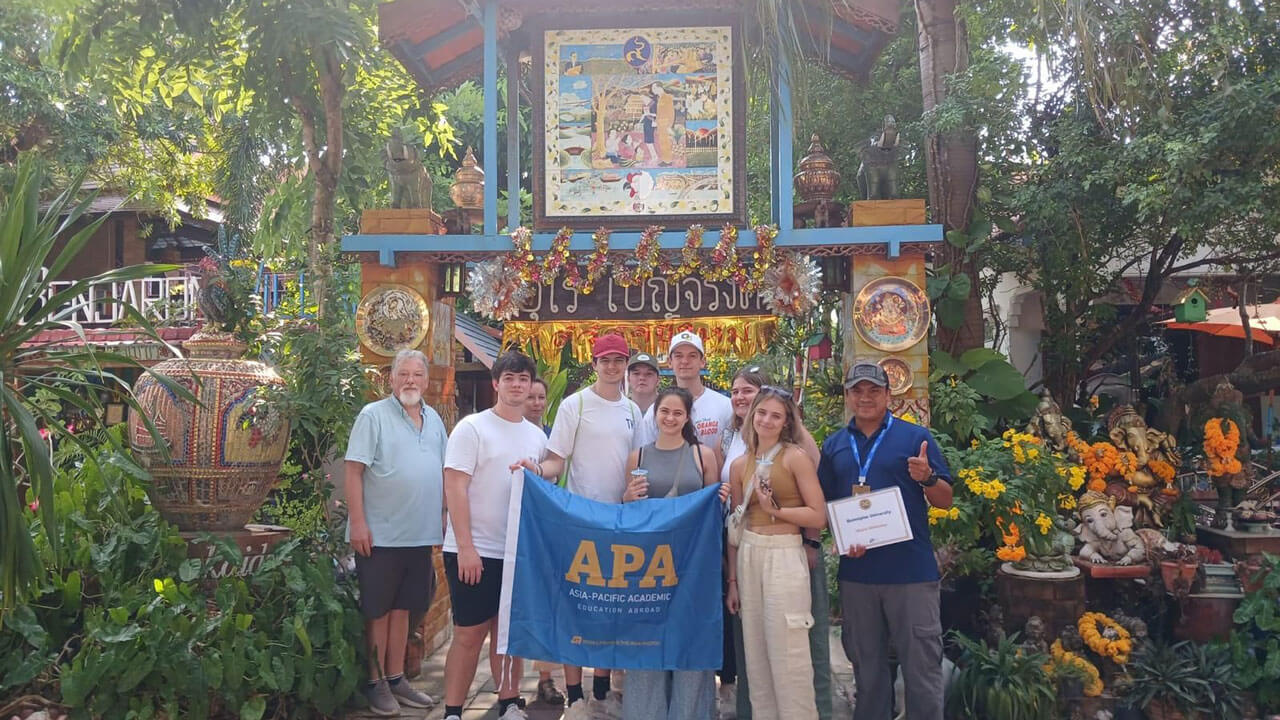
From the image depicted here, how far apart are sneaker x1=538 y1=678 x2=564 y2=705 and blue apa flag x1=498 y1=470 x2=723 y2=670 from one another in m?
0.83

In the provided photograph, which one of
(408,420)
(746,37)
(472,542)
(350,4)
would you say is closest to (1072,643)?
(472,542)

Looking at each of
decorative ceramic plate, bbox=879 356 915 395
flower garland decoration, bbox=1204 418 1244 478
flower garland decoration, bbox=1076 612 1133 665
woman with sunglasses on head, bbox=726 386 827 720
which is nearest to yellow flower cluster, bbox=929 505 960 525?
flower garland decoration, bbox=1076 612 1133 665

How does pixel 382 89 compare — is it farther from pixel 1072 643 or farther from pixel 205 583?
pixel 1072 643

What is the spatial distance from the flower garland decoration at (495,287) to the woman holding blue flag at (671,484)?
2376 millimetres

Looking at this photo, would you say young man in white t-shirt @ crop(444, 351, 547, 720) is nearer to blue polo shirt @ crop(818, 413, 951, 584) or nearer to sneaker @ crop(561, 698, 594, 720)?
sneaker @ crop(561, 698, 594, 720)

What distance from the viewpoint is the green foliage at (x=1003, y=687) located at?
4562 mm

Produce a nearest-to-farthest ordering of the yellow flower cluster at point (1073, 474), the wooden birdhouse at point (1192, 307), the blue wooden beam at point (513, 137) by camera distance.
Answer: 1. the yellow flower cluster at point (1073, 474)
2. the blue wooden beam at point (513, 137)
3. the wooden birdhouse at point (1192, 307)

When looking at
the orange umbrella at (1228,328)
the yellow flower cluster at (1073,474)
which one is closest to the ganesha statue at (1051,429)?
the yellow flower cluster at (1073,474)

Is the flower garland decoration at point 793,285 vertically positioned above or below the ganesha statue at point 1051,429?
above

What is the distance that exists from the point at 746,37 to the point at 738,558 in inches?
154

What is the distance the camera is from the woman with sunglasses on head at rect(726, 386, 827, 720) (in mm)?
3951

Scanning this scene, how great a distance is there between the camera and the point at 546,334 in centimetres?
677

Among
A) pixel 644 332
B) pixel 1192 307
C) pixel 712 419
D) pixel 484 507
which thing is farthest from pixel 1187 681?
pixel 1192 307

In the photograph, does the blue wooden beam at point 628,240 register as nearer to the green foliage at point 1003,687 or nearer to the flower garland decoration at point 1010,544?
the flower garland decoration at point 1010,544
